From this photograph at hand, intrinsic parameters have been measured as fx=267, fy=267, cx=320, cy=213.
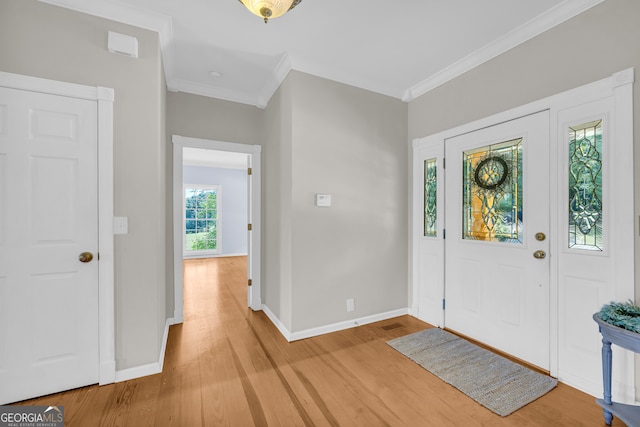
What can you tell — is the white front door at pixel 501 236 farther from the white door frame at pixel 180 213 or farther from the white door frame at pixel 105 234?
the white door frame at pixel 105 234

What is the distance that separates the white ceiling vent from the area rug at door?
334 cm

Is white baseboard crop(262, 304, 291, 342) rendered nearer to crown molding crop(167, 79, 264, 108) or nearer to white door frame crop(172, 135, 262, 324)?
white door frame crop(172, 135, 262, 324)

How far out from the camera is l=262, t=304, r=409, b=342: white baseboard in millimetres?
2732

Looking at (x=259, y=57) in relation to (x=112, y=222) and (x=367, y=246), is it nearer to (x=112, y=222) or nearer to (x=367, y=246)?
(x=112, y=222)

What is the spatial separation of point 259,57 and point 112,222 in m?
2.02

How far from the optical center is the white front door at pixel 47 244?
1.75 metres

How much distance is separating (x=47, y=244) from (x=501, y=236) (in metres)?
3.62

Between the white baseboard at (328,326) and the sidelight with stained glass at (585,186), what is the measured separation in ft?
6.28

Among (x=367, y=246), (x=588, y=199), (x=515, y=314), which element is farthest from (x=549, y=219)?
(x=367, y=246)

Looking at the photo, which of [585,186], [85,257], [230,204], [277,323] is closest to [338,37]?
[585,186]

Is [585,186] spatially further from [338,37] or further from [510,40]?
[338,37]

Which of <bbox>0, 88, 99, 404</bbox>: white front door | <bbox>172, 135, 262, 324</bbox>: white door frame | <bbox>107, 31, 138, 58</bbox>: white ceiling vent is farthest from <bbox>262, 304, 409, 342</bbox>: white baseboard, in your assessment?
<bbox>107, 31, 138, 58</bbox>: white ceiling vent

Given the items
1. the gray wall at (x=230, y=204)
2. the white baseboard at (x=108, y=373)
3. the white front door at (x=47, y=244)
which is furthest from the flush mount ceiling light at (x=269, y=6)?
the gray wall at (x=230, y=204)

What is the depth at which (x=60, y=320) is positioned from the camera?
187 centimetres
